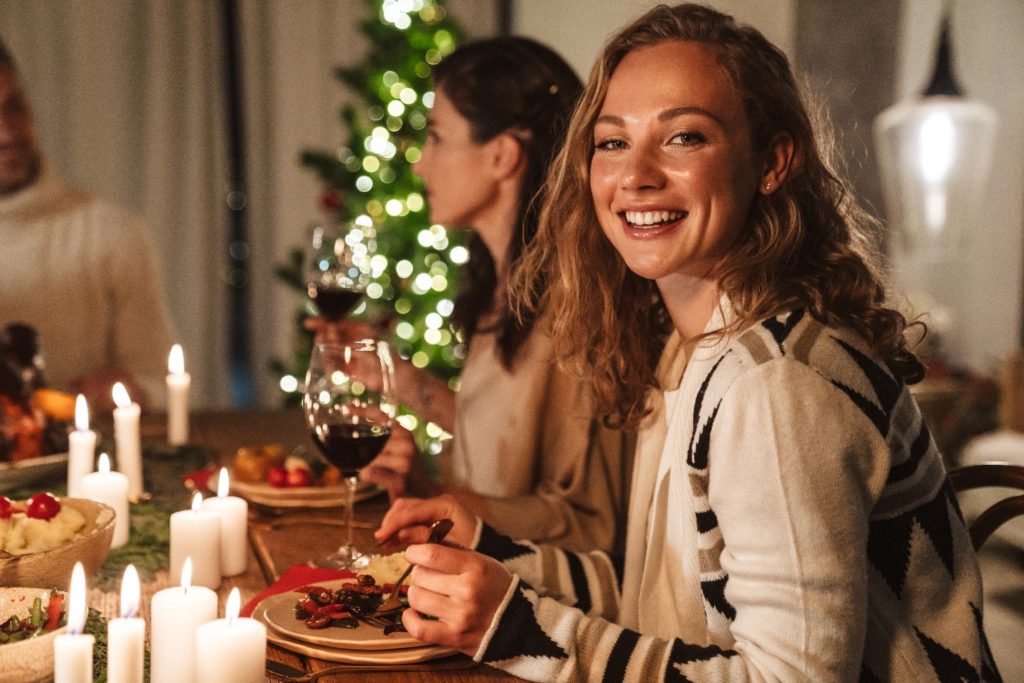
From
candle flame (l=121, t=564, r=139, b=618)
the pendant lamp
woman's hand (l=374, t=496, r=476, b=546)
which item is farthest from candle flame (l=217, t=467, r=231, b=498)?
the pendant lamp

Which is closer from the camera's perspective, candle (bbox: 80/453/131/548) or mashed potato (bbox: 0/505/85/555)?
mashed potato (bbox: 0/505/85/555)

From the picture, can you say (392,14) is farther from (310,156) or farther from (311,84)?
(311,84)

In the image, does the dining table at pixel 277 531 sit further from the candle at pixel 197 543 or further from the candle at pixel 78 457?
the candle at pixel 78 457

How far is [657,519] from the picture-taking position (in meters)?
1.36

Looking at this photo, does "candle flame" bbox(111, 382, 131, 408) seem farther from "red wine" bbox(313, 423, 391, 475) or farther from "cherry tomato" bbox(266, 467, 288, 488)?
"red wine" bbox(313, 423, 391, 475)

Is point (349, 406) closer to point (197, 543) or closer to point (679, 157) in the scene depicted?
point (197, 543)

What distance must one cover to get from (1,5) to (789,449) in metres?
4.34

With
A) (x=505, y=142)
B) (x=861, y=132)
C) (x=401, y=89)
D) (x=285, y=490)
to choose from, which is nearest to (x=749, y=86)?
(x=505, y=142)

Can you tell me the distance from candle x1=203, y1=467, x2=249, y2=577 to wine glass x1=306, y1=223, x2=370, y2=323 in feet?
2.61

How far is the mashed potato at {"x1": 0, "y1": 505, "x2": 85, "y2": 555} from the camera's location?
121cm

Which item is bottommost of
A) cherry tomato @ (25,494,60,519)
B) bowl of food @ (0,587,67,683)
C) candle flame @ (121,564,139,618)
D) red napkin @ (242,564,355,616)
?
red napkin @ (242,564,355,616)

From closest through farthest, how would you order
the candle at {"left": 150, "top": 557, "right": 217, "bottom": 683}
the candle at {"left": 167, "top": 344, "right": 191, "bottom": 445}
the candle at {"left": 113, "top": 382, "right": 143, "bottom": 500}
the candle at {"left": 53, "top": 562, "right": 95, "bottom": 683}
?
the candle at {"left": 53, "top": 562, "right": 95, "bottom": 683} < the candle at {"left": 150, "top": 557, "right": 217, "bottom": 683} < the candle at {"left": 113, "top": 382, "right": 143, "bottom": 500} < the candle at {"left": 167, "top": 344, "right": 191, "bottom": 445}

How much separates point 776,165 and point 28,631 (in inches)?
39.4

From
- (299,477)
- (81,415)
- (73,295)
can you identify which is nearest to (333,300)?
(299,477)
